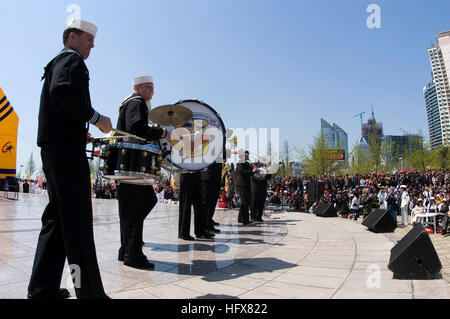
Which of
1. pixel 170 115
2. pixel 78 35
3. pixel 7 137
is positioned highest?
pixel 7 137

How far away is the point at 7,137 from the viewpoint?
2536 cm

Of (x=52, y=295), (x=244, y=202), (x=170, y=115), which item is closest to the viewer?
(x=52, y=295)

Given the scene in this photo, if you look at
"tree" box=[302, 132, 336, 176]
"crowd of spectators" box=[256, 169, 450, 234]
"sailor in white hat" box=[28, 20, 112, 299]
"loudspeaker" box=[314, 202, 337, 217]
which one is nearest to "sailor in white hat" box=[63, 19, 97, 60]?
"sailor in white hat" box=[28, 20, 112, 299]

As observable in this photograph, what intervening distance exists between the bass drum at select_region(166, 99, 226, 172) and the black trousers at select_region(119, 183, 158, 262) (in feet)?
3.33

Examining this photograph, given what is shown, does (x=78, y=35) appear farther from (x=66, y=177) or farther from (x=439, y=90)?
(x=439, y=90)

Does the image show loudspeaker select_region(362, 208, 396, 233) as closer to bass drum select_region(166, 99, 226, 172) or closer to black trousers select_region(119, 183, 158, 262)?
bass drum select_region(166, 99, 226, 172)

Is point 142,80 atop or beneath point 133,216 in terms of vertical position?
atop

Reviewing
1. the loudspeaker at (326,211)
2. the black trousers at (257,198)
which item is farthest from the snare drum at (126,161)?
the loudspeaker at (326,211)

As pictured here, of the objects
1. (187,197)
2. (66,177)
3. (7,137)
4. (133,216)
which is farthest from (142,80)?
(7,137)

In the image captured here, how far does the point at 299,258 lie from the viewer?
439 cm

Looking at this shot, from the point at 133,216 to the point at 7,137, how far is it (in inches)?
1091

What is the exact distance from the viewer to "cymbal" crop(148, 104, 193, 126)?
14.2ft

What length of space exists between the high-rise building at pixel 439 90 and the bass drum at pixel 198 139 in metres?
45.0
